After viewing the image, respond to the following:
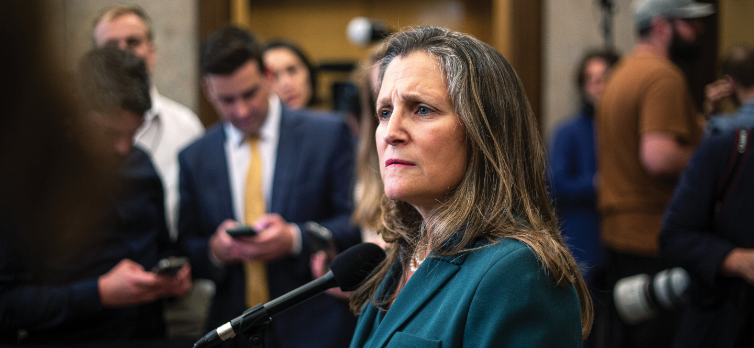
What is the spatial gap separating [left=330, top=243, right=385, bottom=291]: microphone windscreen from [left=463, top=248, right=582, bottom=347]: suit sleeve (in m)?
0.33

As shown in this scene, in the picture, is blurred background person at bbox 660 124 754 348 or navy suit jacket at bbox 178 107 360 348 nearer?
blurred background person at bbox 660 124 754 348

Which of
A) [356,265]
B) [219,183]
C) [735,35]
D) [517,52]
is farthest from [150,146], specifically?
[735,35]

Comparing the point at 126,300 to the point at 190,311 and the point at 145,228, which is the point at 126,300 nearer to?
the point at 145,228

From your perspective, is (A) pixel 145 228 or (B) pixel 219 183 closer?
(A) pixel 145 228

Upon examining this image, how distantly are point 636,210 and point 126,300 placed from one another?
2.26 m

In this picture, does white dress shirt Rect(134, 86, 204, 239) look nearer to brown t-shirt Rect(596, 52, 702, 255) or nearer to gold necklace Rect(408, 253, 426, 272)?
gold necklace Rect(408, 253, 426, 272)

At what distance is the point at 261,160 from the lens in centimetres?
240

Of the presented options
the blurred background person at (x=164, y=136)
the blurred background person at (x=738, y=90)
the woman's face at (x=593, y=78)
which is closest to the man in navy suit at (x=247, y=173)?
the blurred background person at (x=164, y=136)

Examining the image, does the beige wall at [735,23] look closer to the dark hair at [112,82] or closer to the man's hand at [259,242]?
the man's hand at [259,242]

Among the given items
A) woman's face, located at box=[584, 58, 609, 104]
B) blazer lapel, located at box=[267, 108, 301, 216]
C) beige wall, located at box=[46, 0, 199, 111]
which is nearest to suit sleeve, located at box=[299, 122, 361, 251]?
blazer lapel, located at box=[267, 108, 301, 216]

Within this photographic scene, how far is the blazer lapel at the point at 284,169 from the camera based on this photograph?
2.32 meters

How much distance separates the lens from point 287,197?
2.33 m

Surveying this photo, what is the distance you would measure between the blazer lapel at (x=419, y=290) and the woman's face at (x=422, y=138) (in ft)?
0.41

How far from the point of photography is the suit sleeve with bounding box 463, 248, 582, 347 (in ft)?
3.16
